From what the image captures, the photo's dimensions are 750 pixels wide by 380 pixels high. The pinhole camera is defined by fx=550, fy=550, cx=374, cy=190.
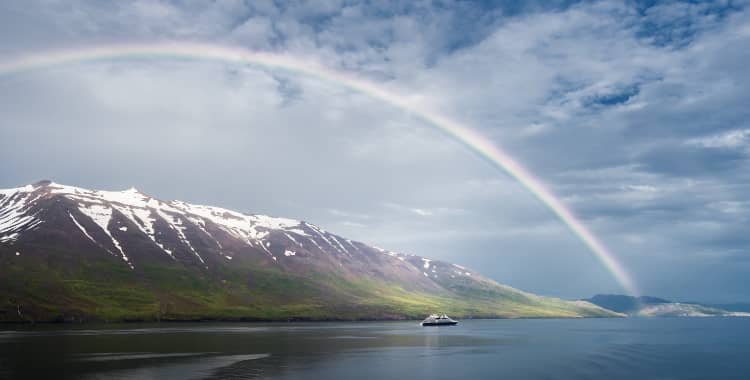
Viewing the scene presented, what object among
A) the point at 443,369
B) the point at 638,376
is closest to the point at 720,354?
the point at 638,376

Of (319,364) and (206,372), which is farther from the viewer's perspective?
(319,364)

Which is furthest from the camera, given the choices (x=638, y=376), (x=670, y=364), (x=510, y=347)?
(x=510, y=347)

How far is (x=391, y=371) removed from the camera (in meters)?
94.4

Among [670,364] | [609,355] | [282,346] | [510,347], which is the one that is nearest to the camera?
[670,364]

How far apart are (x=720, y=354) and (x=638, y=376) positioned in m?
63.2

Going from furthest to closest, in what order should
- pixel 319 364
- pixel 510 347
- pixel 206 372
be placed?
1. pixel 510 347
2. pixel 319 364
3. pixel 206 372

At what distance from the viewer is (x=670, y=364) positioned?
111500mm

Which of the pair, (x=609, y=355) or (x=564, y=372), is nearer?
(x=564, y=372)

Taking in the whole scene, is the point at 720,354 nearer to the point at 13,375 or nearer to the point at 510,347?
the point at 510,347

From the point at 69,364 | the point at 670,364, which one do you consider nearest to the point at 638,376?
the point at 670,364

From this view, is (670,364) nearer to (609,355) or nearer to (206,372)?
(609,355)

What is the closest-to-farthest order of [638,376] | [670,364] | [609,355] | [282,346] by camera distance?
[638,376] < [670,364] < [609,355] < [282,346]

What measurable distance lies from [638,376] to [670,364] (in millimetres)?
24969

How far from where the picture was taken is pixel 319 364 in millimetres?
100812
